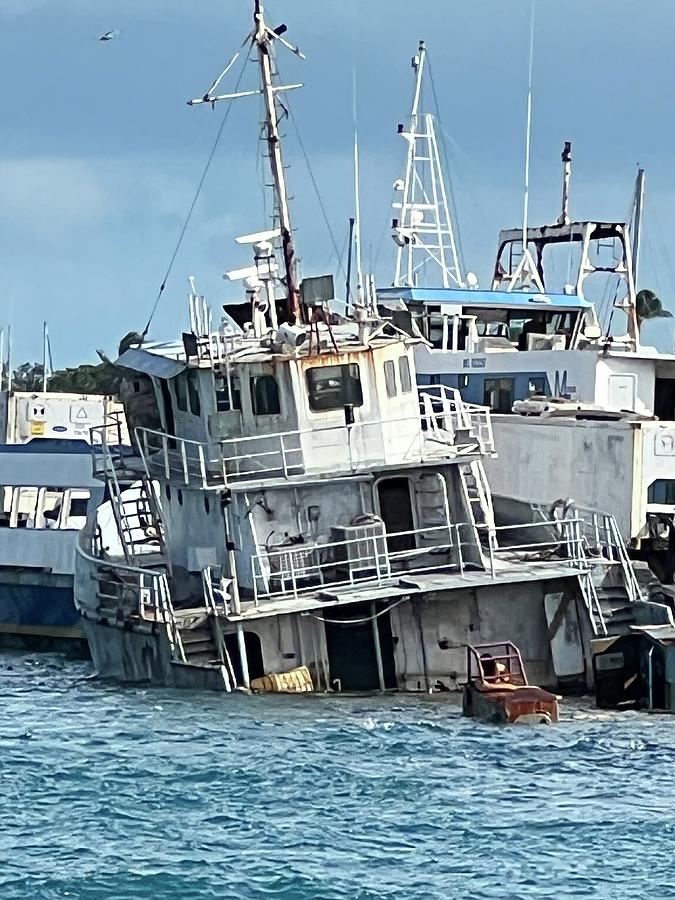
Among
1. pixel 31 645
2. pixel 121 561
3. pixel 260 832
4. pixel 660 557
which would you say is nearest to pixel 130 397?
pixel 121 561

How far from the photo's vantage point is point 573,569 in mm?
32281

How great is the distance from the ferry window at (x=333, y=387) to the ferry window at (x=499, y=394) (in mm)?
12928

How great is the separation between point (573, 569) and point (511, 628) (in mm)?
1534

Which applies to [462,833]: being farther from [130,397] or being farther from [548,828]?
[130,397]

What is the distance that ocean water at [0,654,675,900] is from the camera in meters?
22.3

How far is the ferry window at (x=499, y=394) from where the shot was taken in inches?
1806

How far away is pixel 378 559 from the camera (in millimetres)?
32062

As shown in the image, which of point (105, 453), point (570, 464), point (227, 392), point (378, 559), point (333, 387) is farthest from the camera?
point (570, 464)

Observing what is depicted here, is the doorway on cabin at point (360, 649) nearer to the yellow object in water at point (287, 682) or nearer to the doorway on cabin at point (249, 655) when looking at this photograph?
Answer: the yellow object in water at point (287, 682)

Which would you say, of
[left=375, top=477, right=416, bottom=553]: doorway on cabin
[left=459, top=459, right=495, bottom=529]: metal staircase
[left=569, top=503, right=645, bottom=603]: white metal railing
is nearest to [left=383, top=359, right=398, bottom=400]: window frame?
[left=375, top=477, right=416, bottom=553]: doorway on cabin

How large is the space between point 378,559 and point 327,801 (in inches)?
291

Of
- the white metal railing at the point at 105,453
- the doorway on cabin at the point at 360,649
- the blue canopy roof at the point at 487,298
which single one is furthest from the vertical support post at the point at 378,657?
the blue canopy roof at the point at 487,298

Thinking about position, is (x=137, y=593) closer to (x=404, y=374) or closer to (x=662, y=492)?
(x=404, y=374)

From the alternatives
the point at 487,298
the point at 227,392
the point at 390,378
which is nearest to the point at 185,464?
the point at 227,392
